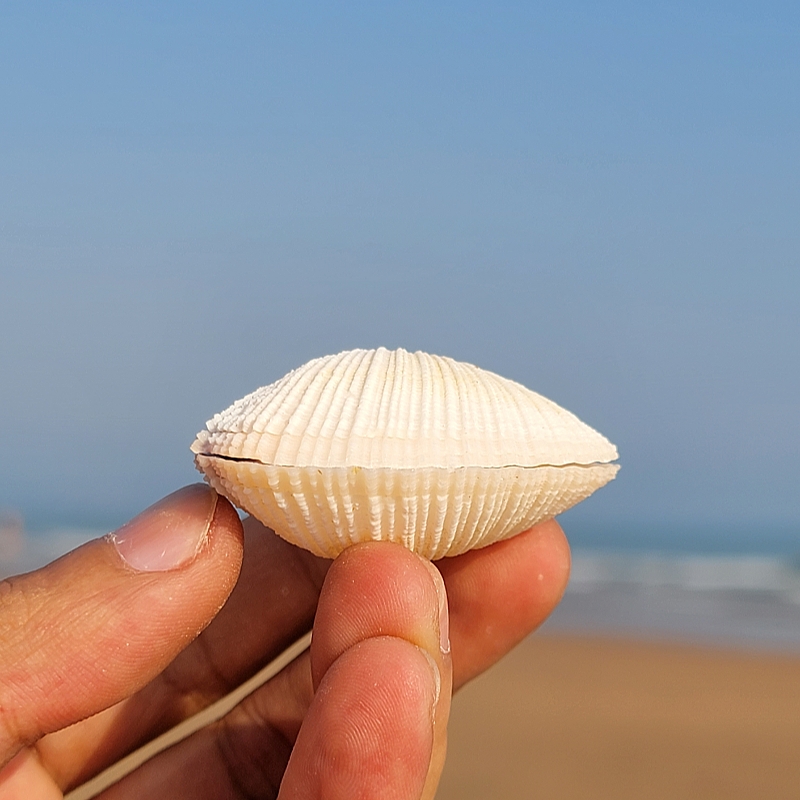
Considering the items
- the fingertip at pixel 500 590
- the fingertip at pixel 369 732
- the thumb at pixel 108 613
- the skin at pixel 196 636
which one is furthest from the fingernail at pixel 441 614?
the fingertip at pixel 500 590

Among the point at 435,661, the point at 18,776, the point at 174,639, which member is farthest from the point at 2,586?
the point at 435,661

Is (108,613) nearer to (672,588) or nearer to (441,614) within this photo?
(441,614)

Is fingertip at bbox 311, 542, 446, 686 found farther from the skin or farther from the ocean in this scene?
the ocean

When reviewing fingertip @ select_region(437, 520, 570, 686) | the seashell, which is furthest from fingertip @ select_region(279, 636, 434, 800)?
fingertip @ select_region(437, 520, 570, 686)

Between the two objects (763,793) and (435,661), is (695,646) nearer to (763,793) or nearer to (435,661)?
(763,793)

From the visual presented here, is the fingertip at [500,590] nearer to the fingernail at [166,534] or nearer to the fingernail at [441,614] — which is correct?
the fingernail at [441,614]

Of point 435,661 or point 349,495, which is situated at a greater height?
point 349,495

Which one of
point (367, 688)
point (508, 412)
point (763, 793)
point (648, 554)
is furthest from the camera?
point (648, 554)
